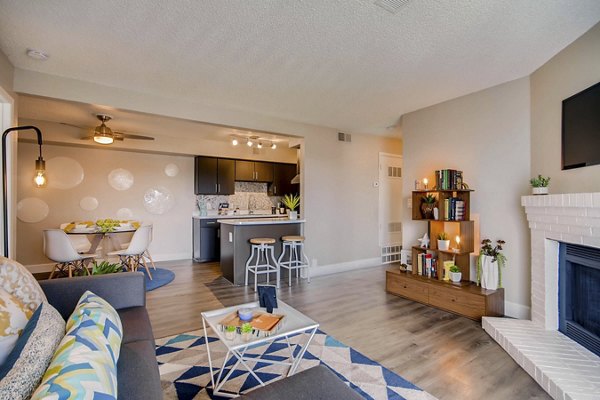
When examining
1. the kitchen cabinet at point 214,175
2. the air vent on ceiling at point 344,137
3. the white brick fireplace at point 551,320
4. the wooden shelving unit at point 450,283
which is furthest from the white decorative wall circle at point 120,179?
the white brick fireplace at point 551,320

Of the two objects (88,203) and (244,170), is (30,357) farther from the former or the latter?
(244,170)

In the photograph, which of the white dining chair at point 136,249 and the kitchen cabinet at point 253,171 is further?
the kitchen cabinet at point 253,171

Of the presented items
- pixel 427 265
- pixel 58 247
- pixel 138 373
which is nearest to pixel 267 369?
pixel 138 373

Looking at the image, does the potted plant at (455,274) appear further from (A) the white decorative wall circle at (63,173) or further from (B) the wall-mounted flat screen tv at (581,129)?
(A) the white decorative wall circle at (63,173)

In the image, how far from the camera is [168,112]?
372cm

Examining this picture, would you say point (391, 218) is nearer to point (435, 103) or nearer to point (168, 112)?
point (435, 103)

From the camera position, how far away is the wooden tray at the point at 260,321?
1811 millimetres

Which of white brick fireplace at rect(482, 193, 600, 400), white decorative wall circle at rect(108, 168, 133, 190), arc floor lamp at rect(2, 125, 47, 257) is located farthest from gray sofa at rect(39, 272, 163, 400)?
white decorative wall circle at rect(108, 168, 133, 190)

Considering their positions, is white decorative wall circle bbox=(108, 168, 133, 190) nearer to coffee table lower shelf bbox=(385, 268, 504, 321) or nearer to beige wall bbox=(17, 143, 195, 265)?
beige wall bbox=(17, 143, 195, 265)

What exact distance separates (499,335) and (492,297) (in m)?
0.59

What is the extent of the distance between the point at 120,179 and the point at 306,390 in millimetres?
6082

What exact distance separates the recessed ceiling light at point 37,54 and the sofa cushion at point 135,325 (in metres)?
2.47

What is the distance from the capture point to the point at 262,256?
469 centimetres

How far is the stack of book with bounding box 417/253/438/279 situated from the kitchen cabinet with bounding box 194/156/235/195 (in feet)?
14.6
